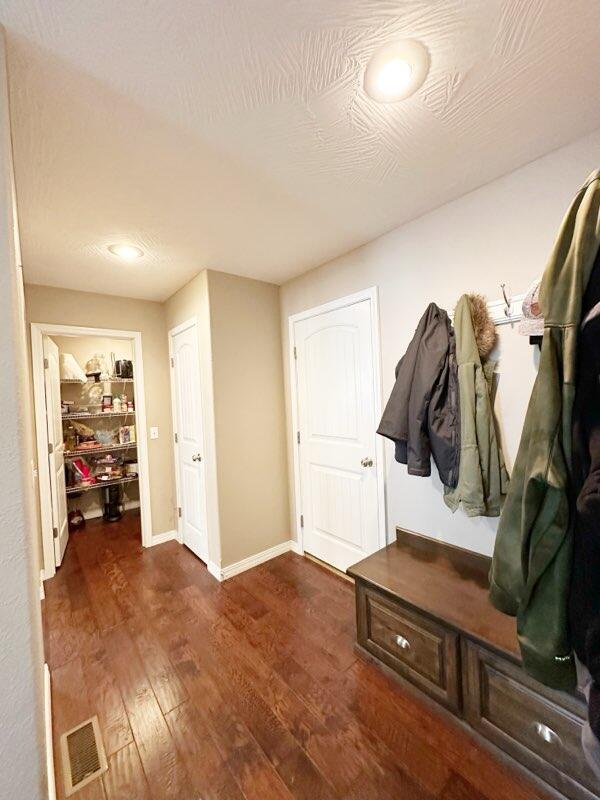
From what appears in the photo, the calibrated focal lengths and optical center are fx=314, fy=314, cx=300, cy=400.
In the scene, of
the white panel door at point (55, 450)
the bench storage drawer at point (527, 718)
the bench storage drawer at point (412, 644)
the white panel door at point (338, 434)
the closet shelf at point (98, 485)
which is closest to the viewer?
the bench storage drawer at point (527, 718)

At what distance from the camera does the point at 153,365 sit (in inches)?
122

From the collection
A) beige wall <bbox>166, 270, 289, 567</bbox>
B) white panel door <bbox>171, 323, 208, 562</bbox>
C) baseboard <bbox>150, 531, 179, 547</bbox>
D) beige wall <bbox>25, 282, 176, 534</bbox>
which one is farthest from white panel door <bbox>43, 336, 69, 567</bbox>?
beige wall <bbox>166, 270, 289, 567</bbox>

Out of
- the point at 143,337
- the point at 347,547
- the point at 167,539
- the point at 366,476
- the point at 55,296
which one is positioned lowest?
the point at 167,539

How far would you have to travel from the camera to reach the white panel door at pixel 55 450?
8.73 ft

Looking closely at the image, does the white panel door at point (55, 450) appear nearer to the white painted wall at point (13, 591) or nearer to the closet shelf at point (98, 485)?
the closet shelf at point (98, 485)

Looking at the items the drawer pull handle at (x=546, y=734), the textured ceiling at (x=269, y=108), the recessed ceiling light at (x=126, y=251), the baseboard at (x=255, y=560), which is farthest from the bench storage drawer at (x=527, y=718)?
the recessed ceiling light at (x=126, y=251)

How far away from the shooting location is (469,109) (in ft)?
3.67

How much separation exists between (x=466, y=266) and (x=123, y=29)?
158 cm

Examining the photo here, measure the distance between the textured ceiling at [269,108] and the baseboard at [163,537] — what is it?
260 centimetres

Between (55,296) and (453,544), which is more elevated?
(55,296)

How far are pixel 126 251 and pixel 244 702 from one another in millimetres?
2604

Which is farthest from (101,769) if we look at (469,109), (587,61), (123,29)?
(587,61)

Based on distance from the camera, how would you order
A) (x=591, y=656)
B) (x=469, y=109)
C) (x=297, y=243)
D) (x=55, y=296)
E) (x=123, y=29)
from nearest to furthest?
(x=591, y=656) < (x=123, y=29) < (x=469, y=109) < (x=297, y=243) < (x=55, y=296)

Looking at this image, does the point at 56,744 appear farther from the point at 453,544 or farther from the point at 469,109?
the point at 469,109
